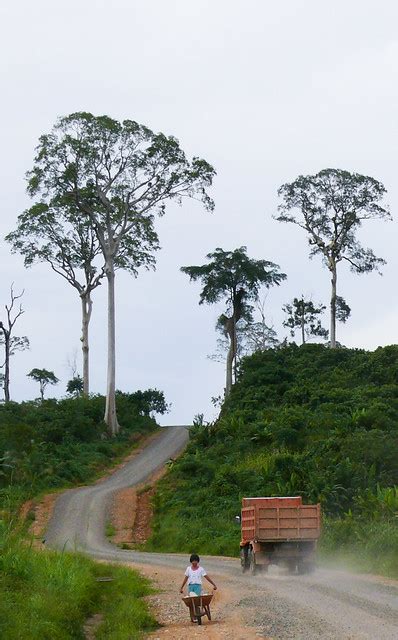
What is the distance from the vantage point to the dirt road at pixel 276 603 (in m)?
16.0

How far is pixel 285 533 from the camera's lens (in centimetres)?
2659

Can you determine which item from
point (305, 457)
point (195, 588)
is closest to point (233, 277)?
point (305, 457)

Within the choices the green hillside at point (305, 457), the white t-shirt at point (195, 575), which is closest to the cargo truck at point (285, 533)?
the green hillside at point (305, 457)

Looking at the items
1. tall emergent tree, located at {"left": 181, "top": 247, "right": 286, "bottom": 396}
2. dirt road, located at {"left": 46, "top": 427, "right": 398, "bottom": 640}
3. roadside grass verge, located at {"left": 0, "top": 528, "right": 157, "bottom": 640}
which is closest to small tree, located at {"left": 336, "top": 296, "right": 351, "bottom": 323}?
tall emergent tree, located at {"left": 181, "top": 247, "right": 286, "bottom": 396}

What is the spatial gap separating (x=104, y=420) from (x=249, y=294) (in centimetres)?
1570

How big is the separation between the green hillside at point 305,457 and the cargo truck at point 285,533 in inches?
85.0

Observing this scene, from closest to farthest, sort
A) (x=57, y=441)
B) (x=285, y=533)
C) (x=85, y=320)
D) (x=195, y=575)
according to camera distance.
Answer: (x=195, y=575) → (x=285, y=533) → (x=57, y=441) → (x=85, y=320)

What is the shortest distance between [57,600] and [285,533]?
10.6 meters

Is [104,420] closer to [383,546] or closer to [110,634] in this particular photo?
[383,546]

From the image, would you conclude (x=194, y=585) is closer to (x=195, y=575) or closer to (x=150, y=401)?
(x=195, y=575)

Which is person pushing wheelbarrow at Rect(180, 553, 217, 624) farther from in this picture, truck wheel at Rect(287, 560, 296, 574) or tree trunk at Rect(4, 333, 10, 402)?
tree trunk at Rect(4, 333, 10, 402)

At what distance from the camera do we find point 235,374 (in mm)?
71562

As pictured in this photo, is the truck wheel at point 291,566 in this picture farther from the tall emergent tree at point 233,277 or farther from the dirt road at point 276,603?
the tall emergent tree at point 233,277

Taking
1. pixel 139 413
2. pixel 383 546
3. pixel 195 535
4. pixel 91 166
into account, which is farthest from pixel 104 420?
pixel 383 546
